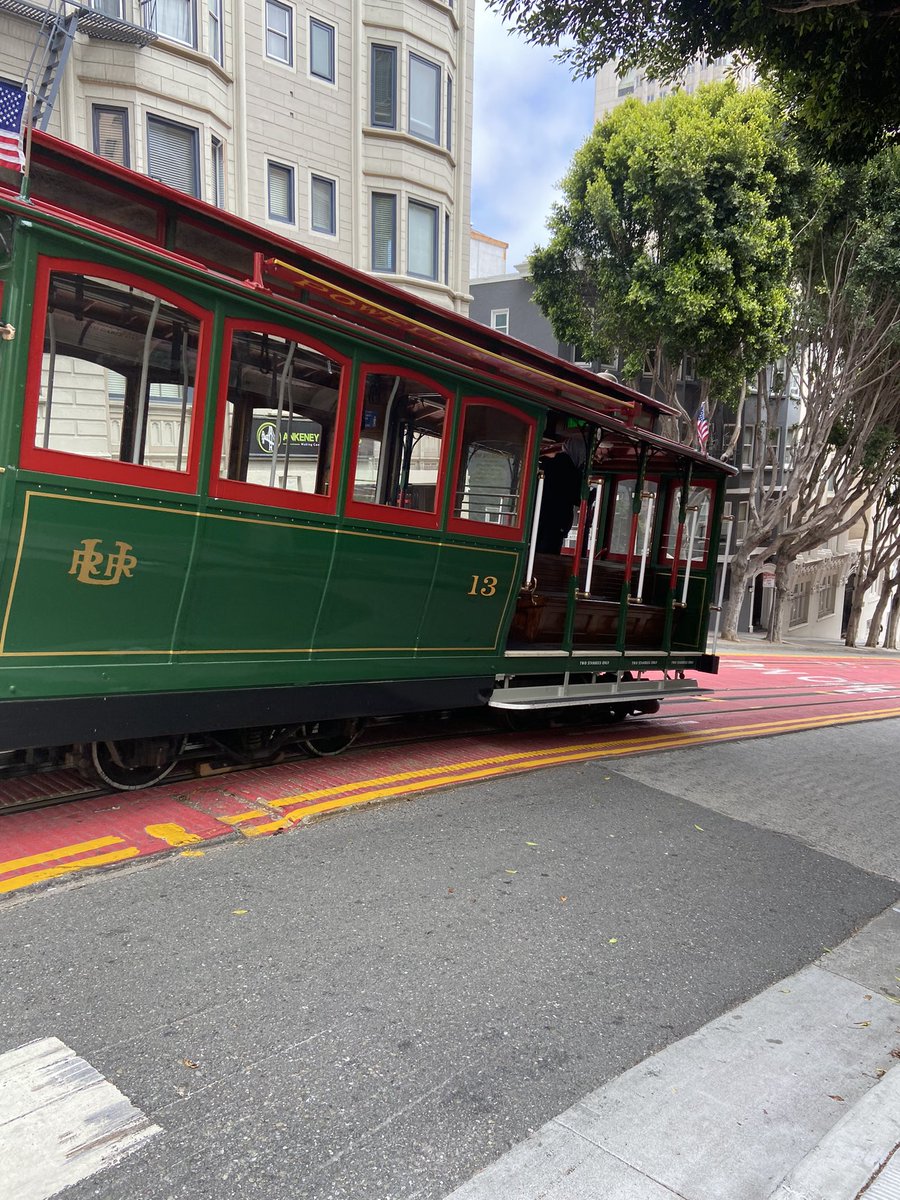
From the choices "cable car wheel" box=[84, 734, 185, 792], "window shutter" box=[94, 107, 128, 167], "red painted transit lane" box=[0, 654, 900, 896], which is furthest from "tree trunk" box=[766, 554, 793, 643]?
"cable car wheel" box=[84, 734, 185, 792]

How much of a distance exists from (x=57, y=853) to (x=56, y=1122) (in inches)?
77.6

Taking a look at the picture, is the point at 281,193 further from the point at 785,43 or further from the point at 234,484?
the point at 234,484

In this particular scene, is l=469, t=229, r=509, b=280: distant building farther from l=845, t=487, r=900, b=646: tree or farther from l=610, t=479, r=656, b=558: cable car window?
l=610, t=479, r=656, b=558: cable car window

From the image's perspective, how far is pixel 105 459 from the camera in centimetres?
441

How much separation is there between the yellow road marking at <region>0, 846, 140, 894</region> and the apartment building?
39.0 feet

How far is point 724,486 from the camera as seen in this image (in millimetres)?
9633

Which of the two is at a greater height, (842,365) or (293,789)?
(842,365)

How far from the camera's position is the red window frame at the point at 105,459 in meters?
4.14

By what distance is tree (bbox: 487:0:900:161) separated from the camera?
6.76m

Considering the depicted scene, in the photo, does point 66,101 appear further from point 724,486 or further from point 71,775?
point 71,775

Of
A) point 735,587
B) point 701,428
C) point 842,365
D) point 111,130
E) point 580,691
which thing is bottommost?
point 580,691

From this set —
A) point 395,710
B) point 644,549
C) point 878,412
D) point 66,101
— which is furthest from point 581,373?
point 878,412

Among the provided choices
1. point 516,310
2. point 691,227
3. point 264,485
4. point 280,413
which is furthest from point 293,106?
point 516,310

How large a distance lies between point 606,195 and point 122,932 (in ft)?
64.1
